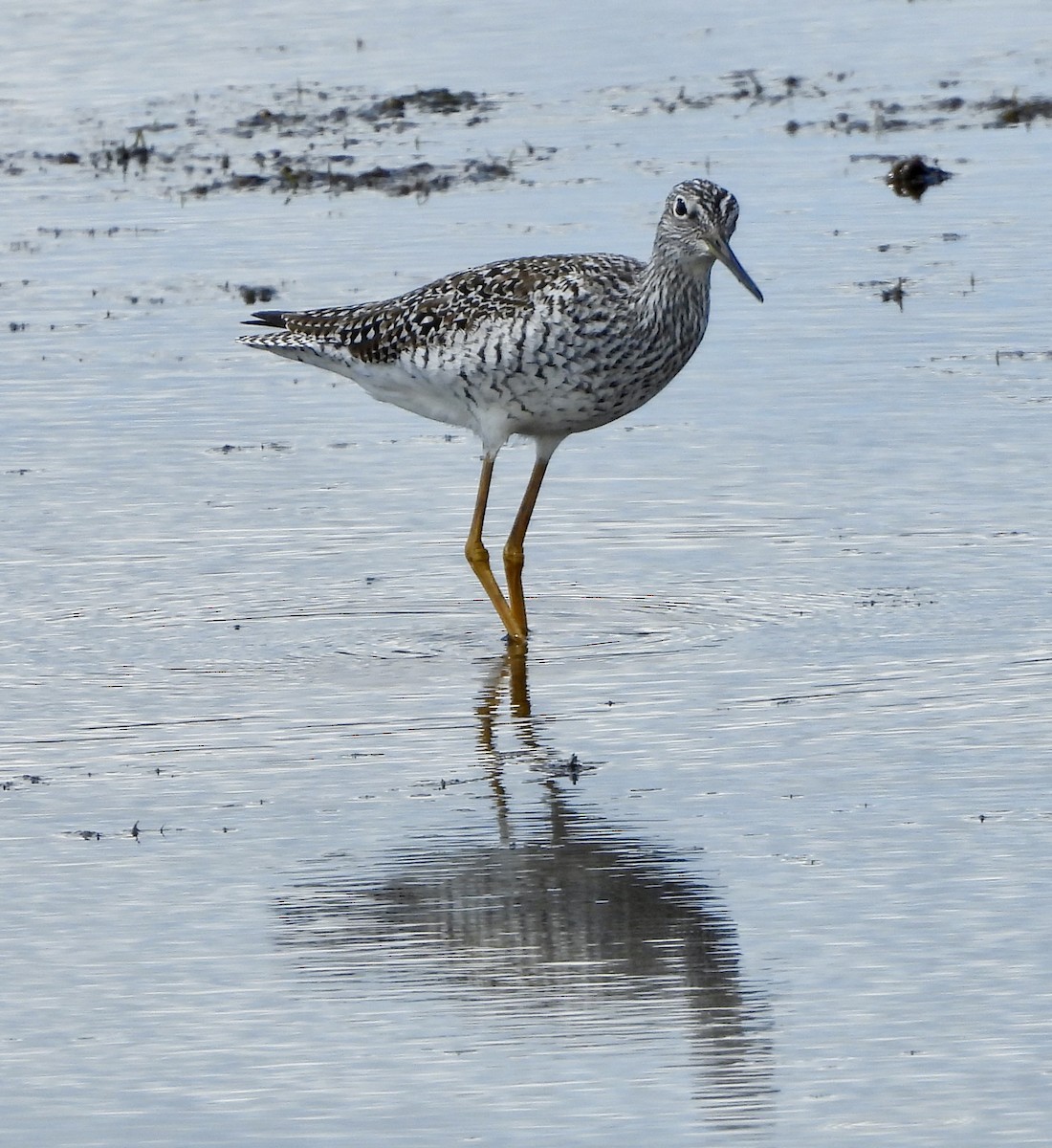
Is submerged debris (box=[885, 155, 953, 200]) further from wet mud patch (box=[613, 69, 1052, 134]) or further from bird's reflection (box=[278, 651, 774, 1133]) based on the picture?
bird's reflection (box=[278, 651, 774, 1133])

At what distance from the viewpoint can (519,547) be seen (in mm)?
10422

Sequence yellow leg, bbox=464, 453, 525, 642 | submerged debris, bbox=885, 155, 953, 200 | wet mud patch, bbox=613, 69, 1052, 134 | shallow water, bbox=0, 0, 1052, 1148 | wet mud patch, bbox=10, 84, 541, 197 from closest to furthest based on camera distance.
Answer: shallow water, bbox=0, 0, 1052, 1148, yellow leg, bbox=464, 453, 525, 642, submerged debris, bbox=885, 155, 953, 200, wet mud patch, bbox=10, 84, 541, 197, wet mud patch, bbox=613, 69, 1052, 134

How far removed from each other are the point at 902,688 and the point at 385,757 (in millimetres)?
1700

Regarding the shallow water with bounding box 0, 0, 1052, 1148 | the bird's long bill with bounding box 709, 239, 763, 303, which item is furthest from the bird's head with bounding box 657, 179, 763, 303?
the shallow water with bounding box 0, 0, 1052, 1148

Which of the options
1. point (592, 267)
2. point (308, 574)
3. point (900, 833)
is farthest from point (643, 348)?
point (900, 833)

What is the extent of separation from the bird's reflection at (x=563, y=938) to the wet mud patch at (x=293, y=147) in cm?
A: 1218

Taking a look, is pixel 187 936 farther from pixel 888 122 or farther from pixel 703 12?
pixel 703 12

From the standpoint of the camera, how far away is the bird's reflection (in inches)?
240

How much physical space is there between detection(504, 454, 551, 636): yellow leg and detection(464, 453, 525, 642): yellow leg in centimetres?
2

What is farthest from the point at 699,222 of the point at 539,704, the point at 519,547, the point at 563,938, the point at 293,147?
the point at 293,147

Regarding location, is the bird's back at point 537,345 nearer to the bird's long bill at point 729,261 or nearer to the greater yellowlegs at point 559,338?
the greater yellowlegs at point 559,338

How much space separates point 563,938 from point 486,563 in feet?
12.1

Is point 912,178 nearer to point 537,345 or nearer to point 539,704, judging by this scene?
point 537,345

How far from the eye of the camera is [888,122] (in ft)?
67.9
